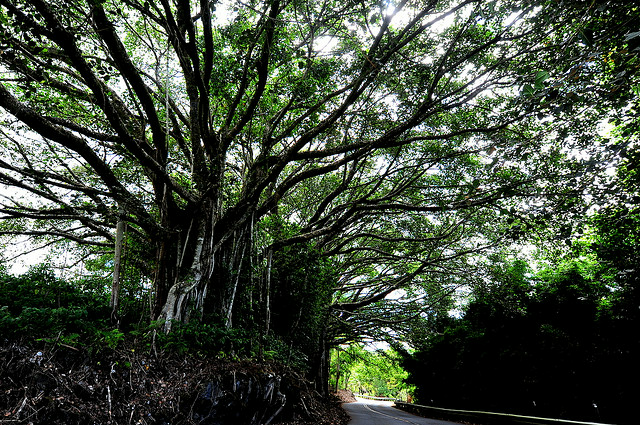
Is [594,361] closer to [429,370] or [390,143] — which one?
[390,143]

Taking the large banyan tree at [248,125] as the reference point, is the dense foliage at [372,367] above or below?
below

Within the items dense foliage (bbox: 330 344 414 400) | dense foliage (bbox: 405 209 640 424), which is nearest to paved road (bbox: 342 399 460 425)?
dense foliage (bbox: 405 209 640 424)

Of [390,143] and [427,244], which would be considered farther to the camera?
[427,244]

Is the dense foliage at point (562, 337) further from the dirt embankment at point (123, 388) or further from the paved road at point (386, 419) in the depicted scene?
the dirt embankment at point (123, 388)

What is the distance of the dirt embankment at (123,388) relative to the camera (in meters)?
2.96

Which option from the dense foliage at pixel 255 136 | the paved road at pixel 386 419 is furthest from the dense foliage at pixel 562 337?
the paved road at pixel 386 419

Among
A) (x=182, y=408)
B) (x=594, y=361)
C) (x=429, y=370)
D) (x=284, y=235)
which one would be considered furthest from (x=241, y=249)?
(x=429, y=370)

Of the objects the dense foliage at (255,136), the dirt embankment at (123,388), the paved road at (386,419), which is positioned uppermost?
the dense foliage at (255,136)

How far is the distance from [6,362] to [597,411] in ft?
32.4

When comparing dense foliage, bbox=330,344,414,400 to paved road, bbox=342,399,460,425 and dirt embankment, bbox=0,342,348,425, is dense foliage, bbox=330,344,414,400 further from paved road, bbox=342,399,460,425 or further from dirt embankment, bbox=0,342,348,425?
dirt embankment, bbox=0,342,348,425

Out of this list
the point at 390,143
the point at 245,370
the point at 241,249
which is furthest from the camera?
the point at 241,249

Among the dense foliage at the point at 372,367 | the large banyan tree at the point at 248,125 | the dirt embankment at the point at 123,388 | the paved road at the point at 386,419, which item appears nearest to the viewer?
the dirt embankment at the point at 123,388

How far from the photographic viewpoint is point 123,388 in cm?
356

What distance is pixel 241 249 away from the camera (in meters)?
7.89
